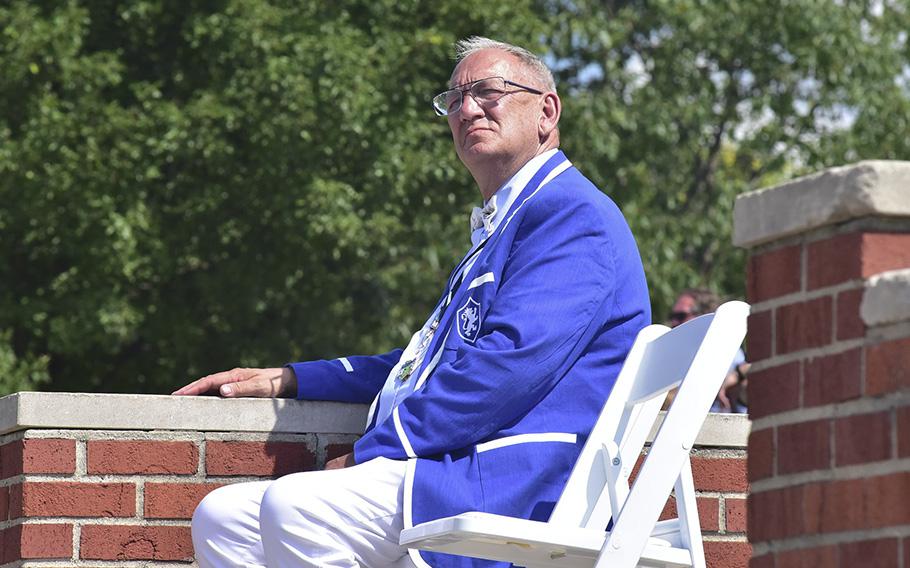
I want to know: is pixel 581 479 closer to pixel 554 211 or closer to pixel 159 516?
pixel 554 211

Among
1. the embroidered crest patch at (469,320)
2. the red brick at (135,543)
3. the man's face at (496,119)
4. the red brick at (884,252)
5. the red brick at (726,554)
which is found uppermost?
the man's face at (496,119)

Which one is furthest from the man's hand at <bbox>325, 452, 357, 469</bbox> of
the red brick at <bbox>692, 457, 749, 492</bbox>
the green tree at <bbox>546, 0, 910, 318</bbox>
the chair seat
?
the green tree at <bbox>546, 0, 910, 318</bbox>

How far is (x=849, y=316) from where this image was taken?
259cm

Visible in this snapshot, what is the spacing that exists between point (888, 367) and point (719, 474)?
1.91m

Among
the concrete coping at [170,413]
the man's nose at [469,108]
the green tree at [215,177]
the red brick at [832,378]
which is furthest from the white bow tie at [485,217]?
the green tree at [215,177]

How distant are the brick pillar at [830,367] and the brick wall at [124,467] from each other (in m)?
1.71

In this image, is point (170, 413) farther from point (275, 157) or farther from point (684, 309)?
point (275, 157)

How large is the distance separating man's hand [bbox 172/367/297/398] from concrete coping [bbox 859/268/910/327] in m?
2.00

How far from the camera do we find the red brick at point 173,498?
4172 mm

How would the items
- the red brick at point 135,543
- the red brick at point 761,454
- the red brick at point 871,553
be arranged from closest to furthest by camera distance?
the red brick at point 871,553 → the red brick at point 761,454 → the red brick at point 135,543

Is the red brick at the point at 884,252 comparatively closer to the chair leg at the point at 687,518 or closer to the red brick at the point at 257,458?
the chair leg at the point at 687,518

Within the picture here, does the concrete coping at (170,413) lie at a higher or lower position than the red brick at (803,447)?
higher

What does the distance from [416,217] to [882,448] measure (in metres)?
11.4

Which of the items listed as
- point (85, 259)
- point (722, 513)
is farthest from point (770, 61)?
point (722, 513)
